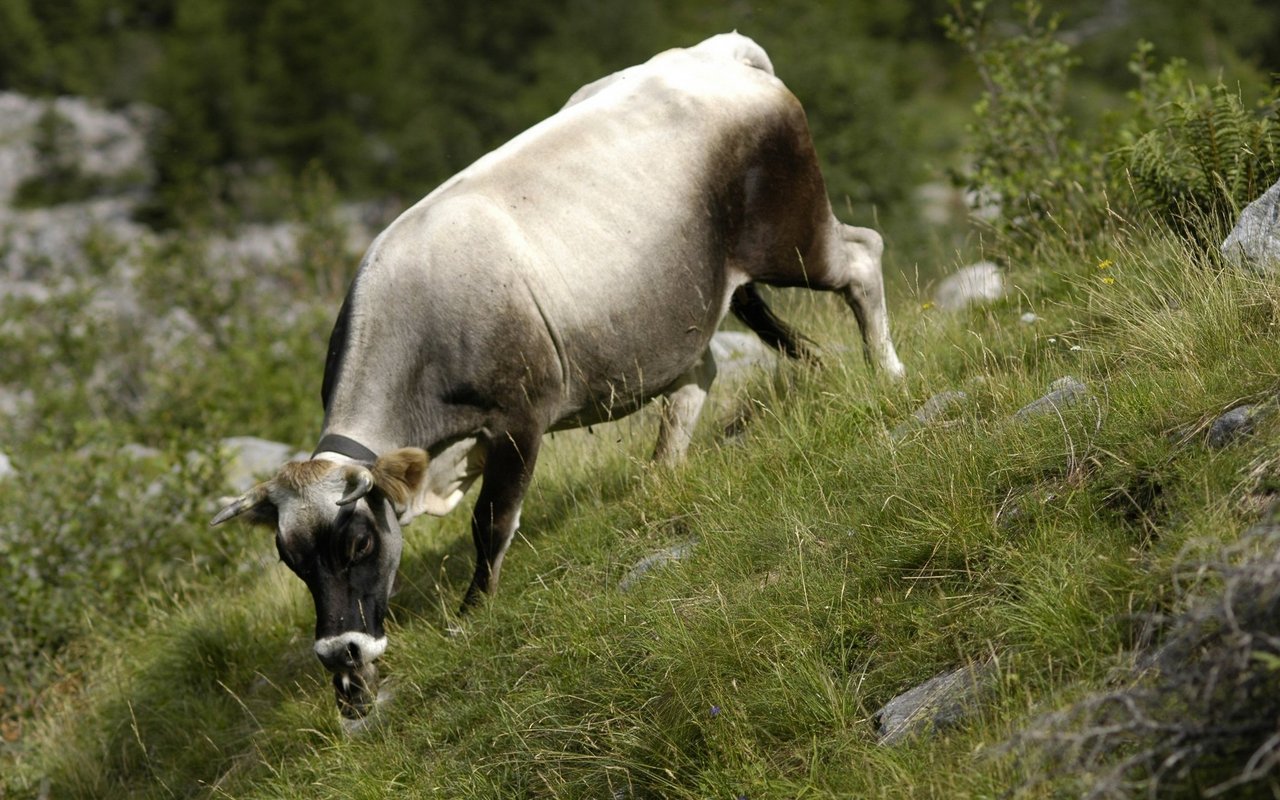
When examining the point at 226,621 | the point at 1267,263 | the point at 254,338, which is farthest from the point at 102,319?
the point at 1267,263

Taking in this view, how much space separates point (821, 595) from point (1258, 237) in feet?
9.34

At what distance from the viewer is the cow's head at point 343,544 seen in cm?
679

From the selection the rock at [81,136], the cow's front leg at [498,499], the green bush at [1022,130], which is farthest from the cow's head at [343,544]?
the rock at [81,136]

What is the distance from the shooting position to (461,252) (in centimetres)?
751

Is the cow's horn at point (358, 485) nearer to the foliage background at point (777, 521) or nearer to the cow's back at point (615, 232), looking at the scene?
the cow's back at point (615, 232)

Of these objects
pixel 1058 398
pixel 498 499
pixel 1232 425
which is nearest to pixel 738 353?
pixel 498 499

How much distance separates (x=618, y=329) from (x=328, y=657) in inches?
99.2

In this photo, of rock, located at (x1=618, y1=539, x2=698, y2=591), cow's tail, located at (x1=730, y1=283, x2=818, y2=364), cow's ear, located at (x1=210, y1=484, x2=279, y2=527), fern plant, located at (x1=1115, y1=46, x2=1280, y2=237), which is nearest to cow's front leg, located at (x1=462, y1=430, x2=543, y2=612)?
rock, located at (x1=618, y1=539, x2=698, y2=591)

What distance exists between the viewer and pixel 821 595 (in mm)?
5598

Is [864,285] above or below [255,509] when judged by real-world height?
above

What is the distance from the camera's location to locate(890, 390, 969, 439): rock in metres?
6.66

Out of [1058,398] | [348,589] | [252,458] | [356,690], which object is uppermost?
[1058,398]

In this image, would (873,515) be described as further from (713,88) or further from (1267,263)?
(713,88)

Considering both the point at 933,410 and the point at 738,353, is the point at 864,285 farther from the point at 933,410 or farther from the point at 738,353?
the point at 933,410
